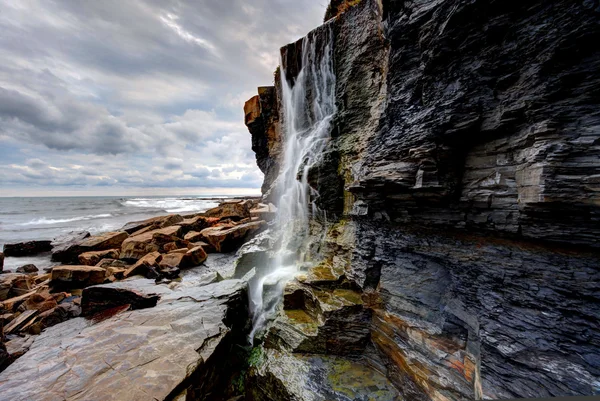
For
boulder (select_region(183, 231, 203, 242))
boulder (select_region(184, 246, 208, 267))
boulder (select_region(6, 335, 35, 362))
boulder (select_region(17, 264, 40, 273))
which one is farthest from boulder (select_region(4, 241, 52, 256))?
boulder (select_region(6, 335, 35, 362))

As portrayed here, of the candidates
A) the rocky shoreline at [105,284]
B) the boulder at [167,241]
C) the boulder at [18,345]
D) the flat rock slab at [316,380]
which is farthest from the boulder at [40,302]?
the flat rock slab at [316,380]

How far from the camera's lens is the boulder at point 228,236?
1590cm

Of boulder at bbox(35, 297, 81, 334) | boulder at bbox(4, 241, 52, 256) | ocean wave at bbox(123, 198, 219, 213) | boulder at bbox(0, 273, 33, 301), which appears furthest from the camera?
ocean wave at bbox(123, 198, 219, 213)

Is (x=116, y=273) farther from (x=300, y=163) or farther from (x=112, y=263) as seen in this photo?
(x=300, y=163)

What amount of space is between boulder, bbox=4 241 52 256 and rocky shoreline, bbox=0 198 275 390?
0.06m

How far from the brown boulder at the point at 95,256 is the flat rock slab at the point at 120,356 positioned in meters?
7.87

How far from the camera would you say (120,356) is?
5547 millimetres

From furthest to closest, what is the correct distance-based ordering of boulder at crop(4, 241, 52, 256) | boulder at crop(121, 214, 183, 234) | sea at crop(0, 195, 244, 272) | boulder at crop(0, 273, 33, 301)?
sea at crop(0, 195, 244, 272)
boulder at crop(121, 214, 183, 234)
boulder at crop(4, 241, 52, 256)
boulder at crop(0, 273, 33, 301)

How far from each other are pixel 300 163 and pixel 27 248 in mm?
25088

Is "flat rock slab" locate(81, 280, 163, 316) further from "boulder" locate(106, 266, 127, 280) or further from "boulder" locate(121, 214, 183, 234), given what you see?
"boulder" locate(121, 214, 183, 234)

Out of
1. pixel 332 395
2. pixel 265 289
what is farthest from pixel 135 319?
pixel 332 395

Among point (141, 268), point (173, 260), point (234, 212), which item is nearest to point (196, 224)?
point (234, 212)

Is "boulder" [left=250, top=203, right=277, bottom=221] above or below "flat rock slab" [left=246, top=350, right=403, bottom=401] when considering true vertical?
above

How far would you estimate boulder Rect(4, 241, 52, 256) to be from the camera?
18.9 meters
